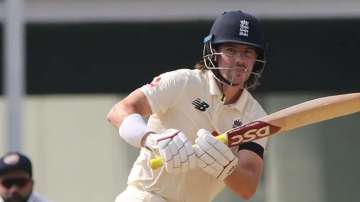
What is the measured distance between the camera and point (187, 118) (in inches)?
170

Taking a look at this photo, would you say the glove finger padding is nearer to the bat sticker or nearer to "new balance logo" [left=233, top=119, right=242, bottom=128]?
the bat sticker

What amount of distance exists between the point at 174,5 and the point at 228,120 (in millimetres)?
3346

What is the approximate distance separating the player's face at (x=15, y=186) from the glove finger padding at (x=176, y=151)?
948mm

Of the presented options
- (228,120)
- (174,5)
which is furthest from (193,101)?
(174,5)

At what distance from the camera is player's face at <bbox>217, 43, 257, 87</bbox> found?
13.9ft

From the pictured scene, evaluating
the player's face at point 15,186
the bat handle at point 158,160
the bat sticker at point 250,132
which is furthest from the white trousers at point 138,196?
the player's face at point 15,186

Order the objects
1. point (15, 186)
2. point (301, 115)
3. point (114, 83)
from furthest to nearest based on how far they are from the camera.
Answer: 1. point (114, 83)
2. point (15, 186)
3. point (301, 115)

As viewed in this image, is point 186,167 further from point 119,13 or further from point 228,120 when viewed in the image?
point 119,13

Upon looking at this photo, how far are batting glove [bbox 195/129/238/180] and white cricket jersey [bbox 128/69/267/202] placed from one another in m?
0.25

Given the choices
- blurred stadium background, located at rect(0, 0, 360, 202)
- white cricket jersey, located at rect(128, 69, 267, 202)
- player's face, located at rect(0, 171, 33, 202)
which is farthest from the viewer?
blurred stadium background, located at rect(0, 0, 360, 202)

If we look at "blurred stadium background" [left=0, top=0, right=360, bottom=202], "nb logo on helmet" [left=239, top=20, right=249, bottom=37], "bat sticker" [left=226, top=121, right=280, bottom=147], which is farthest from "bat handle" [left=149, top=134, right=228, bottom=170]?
"blurred stadium background" [left=0, top=0, right=360, bottom=202]

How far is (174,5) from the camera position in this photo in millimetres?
7637

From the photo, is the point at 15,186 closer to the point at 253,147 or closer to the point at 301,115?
the point at 253,147

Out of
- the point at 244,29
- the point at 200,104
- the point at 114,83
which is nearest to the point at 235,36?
the point at 244,29
